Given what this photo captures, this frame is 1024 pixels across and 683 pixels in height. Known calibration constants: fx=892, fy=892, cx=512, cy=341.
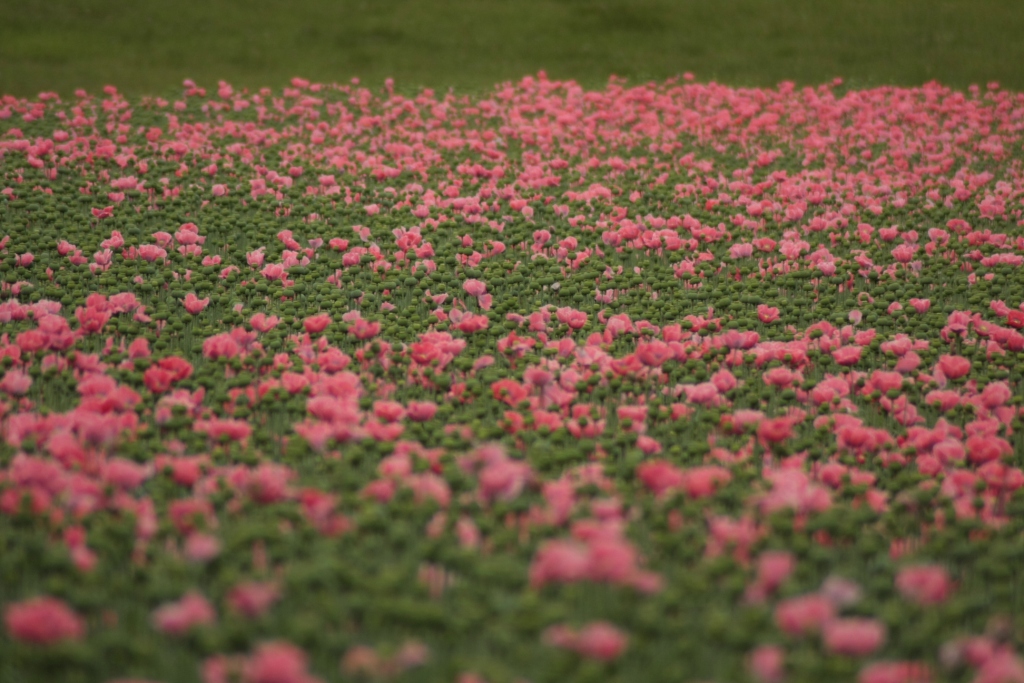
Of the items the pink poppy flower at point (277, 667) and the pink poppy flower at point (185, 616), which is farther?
the pink poppy flower at point (185, 616)

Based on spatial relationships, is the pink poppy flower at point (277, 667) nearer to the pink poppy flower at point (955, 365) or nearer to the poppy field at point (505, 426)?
the poppy field at point (505, 426)

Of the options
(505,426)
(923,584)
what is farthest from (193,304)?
(923,584)

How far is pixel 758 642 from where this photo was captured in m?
2.01

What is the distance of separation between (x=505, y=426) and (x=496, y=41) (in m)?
11.9

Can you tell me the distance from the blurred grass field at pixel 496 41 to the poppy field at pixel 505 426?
226 inches

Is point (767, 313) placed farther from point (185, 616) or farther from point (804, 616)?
point (185, 616)

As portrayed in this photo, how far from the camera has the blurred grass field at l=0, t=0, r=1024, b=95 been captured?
12.6m

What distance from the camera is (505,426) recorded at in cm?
320

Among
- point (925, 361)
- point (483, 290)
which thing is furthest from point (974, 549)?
point (483, 290)

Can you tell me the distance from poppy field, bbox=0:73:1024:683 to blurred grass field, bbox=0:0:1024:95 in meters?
5.75

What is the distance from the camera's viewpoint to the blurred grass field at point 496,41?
1261 centimetres

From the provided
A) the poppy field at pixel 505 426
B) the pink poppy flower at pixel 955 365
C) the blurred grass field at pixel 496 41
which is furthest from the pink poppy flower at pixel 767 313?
the blurred grass field at pixel 496 41

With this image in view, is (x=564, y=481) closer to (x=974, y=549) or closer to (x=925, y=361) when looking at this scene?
(x=974, y=549)

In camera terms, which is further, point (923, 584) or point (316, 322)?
point (316, 322)
